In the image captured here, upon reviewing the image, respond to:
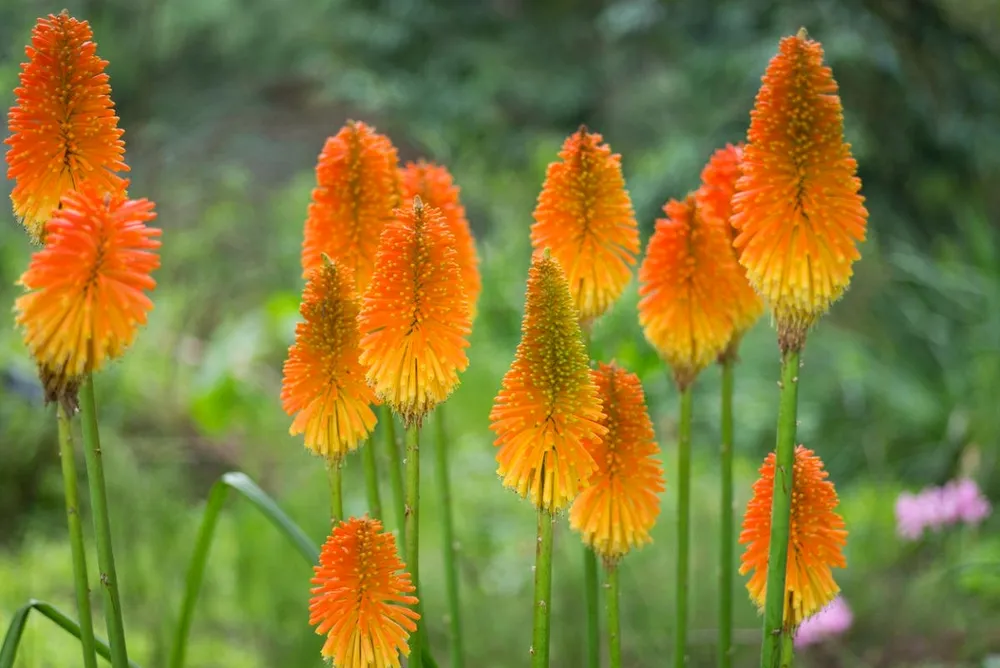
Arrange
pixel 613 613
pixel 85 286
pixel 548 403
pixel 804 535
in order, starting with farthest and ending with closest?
pixel 613 613, pixel 804 535, pixel 548 403, pixel 85 286

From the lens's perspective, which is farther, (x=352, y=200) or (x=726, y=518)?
(x=726, y=518)

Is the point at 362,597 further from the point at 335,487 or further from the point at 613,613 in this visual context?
the point at 613,613

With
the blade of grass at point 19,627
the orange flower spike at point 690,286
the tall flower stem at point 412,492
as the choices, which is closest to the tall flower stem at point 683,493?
the orange flower spike at point 690,286

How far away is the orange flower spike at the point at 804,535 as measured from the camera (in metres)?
1.73

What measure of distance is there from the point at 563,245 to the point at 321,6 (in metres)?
10.3

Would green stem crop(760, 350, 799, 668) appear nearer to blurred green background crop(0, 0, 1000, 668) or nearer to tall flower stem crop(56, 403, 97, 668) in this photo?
tall flower stem crop(56, 403, 97, 668)

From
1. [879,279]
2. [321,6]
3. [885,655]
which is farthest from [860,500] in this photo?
[321,6]

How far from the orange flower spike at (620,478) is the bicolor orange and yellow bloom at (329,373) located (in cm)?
40

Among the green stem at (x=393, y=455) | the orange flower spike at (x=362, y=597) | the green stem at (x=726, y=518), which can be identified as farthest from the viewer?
the green stem at (x=726, y=518)

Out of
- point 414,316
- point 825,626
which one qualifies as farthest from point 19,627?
point 825,626

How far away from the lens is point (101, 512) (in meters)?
1.48

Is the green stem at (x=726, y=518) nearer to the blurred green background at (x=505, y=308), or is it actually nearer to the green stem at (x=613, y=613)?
the green stem at (x=613, y=613)

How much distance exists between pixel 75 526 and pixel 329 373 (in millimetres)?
427

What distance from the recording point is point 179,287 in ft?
27.0
